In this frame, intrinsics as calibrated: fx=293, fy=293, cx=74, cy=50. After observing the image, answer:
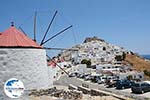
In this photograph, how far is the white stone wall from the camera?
43.2ft

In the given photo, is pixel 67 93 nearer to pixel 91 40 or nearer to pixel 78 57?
pixel 78 57

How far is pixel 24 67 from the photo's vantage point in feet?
45.5

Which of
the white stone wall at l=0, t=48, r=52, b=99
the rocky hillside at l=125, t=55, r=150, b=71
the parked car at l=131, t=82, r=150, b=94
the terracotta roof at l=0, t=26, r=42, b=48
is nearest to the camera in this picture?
the white stone wall at l=0, t=48, r=52, b=99

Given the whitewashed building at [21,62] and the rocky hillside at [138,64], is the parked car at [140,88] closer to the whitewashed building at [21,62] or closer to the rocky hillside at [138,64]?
the whitewashed building at [21,62]

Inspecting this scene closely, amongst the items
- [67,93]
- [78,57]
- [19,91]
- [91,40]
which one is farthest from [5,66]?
[91,40]

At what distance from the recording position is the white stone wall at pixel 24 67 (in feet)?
43.2

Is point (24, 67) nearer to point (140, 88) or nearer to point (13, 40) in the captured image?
point (13, 40)

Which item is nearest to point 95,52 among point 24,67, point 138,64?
point 138,64

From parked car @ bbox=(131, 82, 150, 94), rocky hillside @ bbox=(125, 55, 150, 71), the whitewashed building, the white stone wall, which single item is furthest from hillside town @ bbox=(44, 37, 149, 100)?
the white stone wall

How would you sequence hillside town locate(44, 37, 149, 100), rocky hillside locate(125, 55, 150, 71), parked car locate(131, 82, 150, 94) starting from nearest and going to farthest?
parked car locate(131, 82, 150, 94)
hillside town locate(44, 37, 149, 100)
rocky hillside locate(125, 55, 150, 71)

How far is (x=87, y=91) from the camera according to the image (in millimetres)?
31016

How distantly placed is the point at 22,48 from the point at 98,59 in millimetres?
108311

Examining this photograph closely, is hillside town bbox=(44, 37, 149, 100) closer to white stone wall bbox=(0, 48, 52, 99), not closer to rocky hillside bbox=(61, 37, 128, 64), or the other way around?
rocky hillside bbox=(61, 37, 128, 64)

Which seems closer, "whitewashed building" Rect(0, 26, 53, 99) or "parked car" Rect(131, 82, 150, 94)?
"whitewashed building" Rect(0, 26, 53, 99)
